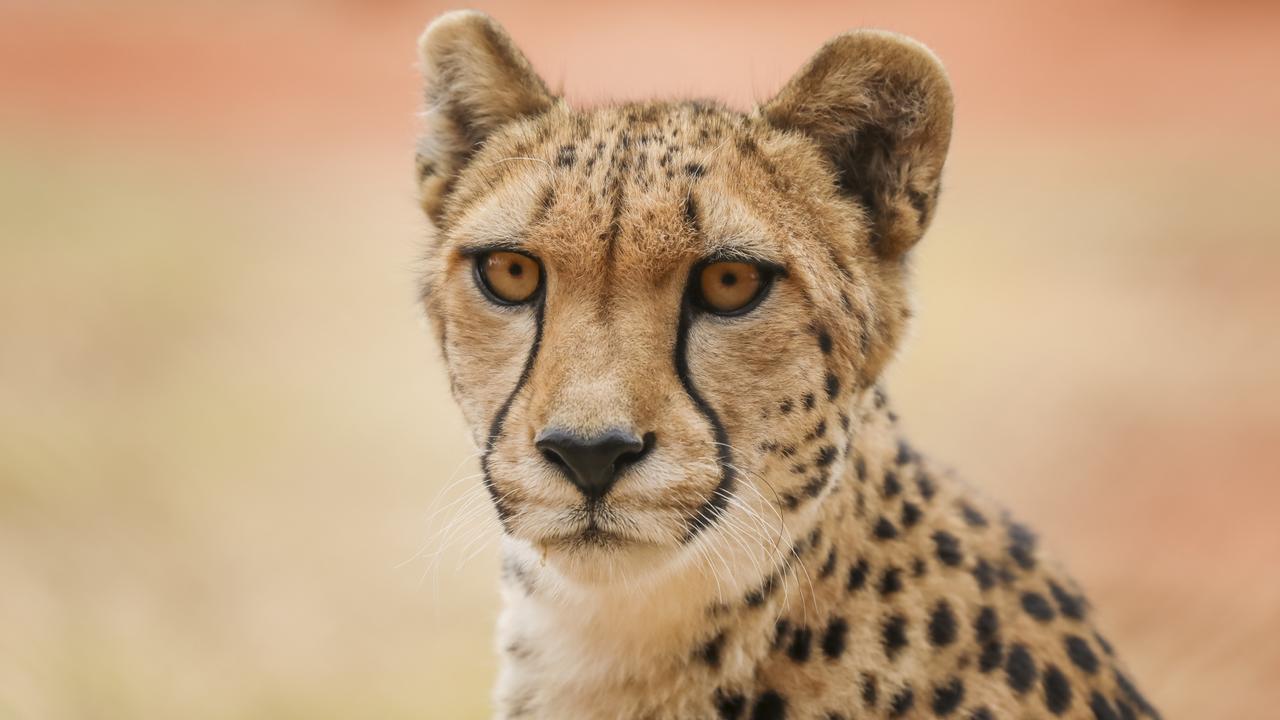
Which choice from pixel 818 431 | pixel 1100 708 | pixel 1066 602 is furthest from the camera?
pixel 1066 602

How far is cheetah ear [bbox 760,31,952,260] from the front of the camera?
187 cm

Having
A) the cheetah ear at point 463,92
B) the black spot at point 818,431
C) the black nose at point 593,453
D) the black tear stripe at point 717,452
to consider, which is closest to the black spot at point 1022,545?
the black spot at point 818,431

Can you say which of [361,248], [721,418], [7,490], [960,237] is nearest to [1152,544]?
[960,237]

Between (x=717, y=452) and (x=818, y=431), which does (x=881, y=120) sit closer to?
(x=818, y=431)

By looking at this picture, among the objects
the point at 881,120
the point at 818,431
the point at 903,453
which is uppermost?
the point at 881,120

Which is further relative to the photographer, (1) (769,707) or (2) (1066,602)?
(2) (1066,602)

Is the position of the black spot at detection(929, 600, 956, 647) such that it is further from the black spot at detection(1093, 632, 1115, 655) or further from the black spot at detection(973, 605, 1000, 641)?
the black spot at detection(1093, 632, 1115, 655)

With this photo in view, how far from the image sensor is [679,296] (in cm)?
175

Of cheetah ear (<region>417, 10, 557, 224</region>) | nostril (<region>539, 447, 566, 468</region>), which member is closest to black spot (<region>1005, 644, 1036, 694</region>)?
nostril (<region>539, 447, 566, 468</region>)

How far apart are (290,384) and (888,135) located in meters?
4.11

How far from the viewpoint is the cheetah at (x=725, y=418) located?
1691 mm

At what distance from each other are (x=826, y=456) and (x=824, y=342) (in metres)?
0.16

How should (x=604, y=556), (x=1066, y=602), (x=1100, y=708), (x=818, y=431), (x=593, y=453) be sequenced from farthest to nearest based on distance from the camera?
1. (x=1066, y=602)
2. (x=1100, y=708)
3. (x=818, y=431)
4. (x=604, y=556)
5. (x=593, y=453)

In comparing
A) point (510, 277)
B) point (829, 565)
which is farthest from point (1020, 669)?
point (510, 277)
